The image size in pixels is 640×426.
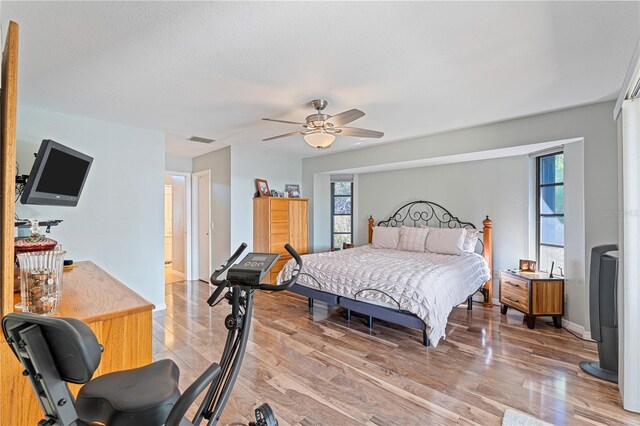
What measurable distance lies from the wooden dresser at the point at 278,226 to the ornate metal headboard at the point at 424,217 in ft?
5.13

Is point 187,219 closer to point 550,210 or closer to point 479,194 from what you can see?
point 479,194

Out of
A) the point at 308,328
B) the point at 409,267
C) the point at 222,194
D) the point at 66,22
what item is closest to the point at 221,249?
the point at 222,194

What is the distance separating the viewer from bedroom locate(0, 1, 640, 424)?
6.17 feet

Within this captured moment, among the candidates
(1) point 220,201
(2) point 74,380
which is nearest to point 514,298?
(2) point 74,380

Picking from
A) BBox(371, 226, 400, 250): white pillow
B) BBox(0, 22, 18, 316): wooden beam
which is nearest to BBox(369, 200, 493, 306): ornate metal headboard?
BBox(371, 226, 400, 250): white pillow

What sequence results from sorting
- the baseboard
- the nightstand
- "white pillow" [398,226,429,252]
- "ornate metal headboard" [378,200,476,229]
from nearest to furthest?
the baseboard, the nightstand, "white pillow" [398,226,429,252], "ornate metal headboard" [378,200,476,229]

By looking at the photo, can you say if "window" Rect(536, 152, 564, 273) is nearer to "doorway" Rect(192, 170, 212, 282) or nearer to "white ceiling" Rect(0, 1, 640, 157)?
"white ceiling" Rect(0, 1, 640, 157)

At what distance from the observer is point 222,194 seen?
17.8 feet

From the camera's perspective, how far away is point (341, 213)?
6.43 meters

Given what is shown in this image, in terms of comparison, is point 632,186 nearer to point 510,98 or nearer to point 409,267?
Result: point 510,98

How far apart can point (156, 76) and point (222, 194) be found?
3024mm

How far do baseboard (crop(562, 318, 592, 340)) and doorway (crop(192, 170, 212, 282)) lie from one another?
17.6 feet

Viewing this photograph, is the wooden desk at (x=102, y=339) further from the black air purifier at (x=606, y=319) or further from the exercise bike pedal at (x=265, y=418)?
the black air purifier at (x=606, y=319)

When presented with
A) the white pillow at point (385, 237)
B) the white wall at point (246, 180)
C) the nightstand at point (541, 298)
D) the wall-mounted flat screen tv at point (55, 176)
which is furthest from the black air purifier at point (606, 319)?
the white wall at point (246, 180)
